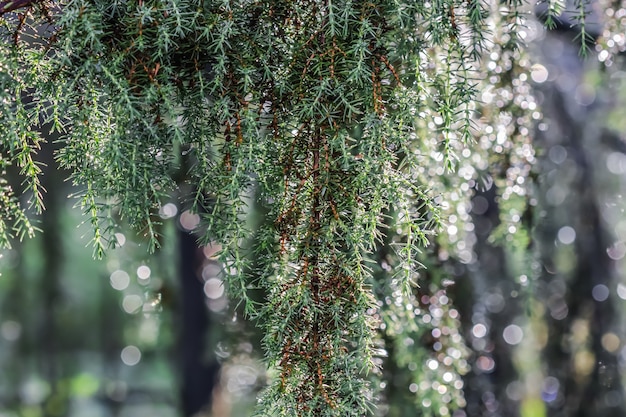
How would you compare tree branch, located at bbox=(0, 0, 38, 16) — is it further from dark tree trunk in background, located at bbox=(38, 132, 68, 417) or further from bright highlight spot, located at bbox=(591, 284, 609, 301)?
bright highlight spot, located at bbox=(591, 284, 609, 301)

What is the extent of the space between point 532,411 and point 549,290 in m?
1.37

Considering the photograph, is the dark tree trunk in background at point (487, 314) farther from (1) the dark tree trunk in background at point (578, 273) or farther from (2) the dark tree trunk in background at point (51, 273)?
(2) the dark tree trunk in background at point (51, 273)

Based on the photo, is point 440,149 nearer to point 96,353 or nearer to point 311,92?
point 311,92

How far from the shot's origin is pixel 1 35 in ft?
1.95

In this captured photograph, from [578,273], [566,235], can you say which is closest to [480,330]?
[578,273]

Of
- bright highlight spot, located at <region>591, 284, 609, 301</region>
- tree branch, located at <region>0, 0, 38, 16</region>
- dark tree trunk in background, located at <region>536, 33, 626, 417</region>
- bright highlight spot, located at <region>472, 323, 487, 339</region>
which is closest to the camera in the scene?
tree branch, located at <region>0, 0, 38, 16</region>

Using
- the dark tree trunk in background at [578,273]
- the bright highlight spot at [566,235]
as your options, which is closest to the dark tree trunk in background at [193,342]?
the dark tree trunk in background at [578,273]

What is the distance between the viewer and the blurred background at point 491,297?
1109mm

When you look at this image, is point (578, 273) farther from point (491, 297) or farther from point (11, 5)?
point (11, 5)

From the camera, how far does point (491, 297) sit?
290cm

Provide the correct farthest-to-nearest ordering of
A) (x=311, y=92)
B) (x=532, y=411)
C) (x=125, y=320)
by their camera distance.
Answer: (x=125, y=320)
(x=532, y=411)
(x=311, y=92)

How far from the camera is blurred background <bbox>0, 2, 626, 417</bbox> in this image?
111 centimetres

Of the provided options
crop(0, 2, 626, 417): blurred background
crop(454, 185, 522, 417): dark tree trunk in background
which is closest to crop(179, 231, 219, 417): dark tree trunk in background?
crop(0, 2, 626, 417): blurred background

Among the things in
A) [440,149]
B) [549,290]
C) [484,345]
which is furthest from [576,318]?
[440,149]
